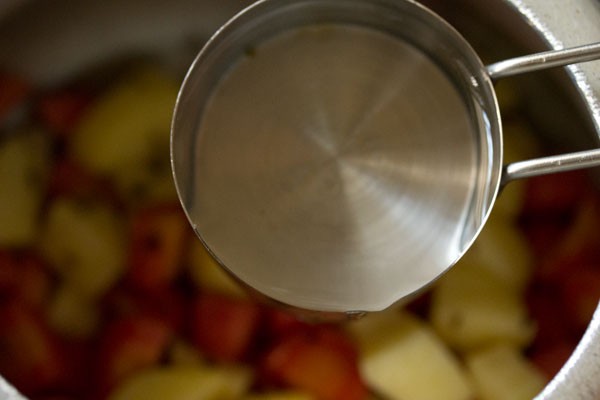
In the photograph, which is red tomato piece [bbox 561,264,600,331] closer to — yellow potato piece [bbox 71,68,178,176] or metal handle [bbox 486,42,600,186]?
metal handle [bbox 486,42,600,186]

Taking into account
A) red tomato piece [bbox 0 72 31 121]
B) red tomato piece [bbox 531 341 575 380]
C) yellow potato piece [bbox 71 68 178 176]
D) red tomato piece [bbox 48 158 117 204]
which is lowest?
red tomato piece [bbox 531 341 575 380]

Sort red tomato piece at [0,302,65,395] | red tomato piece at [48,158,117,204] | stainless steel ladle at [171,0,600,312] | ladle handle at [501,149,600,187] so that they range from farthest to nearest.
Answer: red tomato piece at [48,158,117,204] → red tomato piece at [0,302,65,395] → stainless steel ladle at [171,0,600,312] → ladle handle at [501,149,600,187]

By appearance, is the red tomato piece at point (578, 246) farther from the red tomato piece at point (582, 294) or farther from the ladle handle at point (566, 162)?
the ladle handle at point (566, 162)

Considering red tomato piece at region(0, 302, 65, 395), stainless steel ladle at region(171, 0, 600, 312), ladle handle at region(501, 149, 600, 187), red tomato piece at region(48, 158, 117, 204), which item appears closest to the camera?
ladle handle at region(501, 149, 600, 187)

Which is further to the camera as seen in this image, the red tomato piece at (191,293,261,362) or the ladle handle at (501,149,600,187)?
the red tomato piece at (191,293,261,362)

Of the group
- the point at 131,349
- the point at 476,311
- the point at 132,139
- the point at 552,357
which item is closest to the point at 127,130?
the point at 132,139

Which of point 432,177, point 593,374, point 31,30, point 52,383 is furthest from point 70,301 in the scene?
point 593,374

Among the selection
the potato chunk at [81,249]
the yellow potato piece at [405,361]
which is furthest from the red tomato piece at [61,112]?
the yellow potato piece at [405,361]

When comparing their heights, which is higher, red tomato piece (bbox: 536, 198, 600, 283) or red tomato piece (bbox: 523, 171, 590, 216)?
red tomato piece (bbox: 523, 171, 590, 216)

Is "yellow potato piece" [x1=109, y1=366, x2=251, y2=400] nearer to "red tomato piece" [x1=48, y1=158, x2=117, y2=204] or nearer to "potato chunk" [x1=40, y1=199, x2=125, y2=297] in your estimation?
"potato chunk" [x1=40, y1=199, x2=125, y2=297]

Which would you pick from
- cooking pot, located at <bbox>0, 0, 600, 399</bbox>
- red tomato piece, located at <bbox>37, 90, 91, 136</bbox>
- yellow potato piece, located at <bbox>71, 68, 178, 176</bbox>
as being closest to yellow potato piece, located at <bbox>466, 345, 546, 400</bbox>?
cooking pot, located at <bbox>0, 0, 600, 399</bbox>
